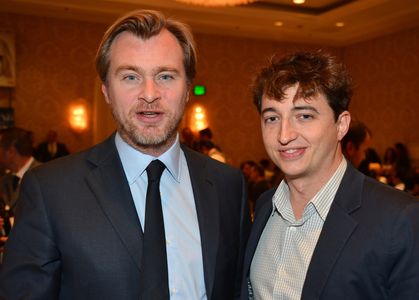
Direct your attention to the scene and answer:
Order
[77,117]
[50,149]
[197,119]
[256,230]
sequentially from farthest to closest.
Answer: [197,119]
[77,117]
[50,149]
[256,230]

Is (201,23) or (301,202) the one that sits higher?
(201,23)

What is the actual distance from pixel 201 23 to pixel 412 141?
458cm

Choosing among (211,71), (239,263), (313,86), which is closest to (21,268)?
(239,263)

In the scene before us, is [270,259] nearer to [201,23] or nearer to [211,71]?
[201,23]

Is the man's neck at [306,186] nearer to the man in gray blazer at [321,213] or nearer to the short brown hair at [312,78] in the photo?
the man in gray blazer at [321,213]

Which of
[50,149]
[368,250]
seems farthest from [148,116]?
[50,149]

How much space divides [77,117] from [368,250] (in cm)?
802

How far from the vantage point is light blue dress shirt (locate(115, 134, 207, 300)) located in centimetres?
150

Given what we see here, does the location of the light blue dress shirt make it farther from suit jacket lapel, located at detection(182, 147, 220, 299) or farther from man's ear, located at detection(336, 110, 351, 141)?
man's ear, located at detection(336, 110, 351, 141)

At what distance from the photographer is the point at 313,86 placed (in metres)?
1.49

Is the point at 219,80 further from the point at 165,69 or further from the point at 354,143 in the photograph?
the point at 165,69

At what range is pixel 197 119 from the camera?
Result: 9.56 metres

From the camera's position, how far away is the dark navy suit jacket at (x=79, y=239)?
4.55ft

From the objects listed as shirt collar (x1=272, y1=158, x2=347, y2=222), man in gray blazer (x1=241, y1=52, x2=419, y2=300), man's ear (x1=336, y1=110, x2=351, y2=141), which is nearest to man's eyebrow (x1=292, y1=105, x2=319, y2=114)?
man in gray blazer (x1=241, y1=52, x2=419, y2=300)
